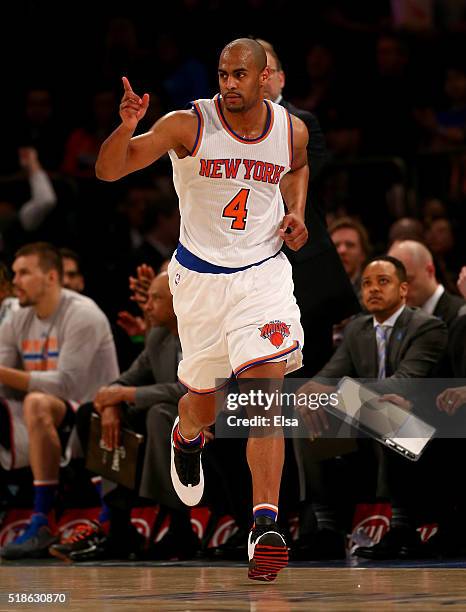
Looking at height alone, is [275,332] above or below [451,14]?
below

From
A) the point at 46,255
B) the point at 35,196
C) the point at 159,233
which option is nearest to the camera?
the point at 46,255

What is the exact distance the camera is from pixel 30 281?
7.43 metres

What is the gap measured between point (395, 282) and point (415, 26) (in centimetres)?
434

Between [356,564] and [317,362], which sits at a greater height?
[317,362]

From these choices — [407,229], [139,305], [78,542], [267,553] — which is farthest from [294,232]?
[407,229]

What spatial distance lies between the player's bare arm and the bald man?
7.01 feet

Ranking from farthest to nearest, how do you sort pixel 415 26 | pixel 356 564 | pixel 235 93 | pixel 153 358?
pixel 415 26 → pixel 153 358 → pixel 356 564 → pixel 235 93

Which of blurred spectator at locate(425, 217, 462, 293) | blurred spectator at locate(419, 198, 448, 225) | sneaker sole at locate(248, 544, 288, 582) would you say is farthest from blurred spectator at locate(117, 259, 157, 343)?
sneaker sole at locate(248, 544, 288, 582)

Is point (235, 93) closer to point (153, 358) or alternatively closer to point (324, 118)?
Answer: point (153, 358)

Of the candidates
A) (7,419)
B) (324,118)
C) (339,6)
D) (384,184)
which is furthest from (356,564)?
(339,6)

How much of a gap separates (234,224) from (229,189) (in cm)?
13

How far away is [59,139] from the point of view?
10.6 meters

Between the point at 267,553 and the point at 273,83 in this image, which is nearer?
the point at 267,553

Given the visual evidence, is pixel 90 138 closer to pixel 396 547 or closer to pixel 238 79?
pixel 396 547
